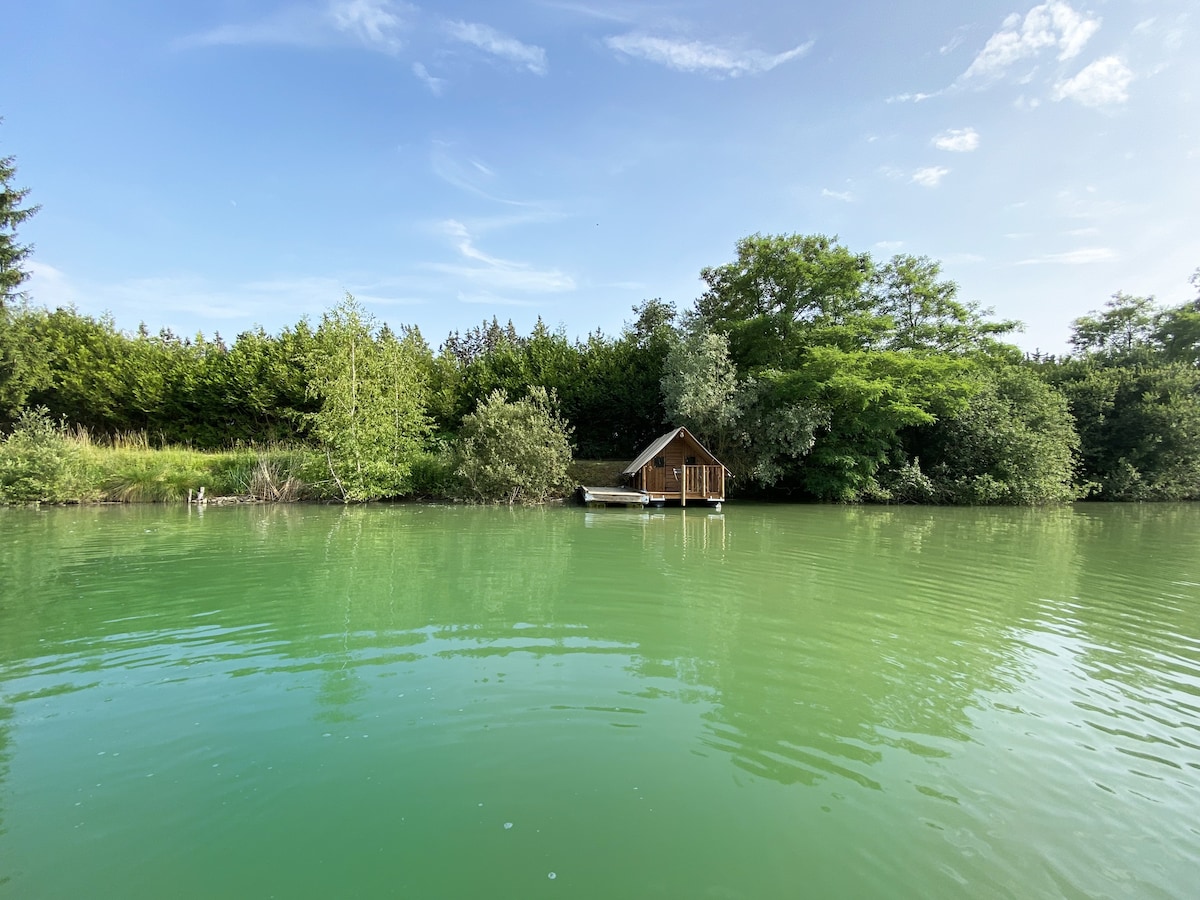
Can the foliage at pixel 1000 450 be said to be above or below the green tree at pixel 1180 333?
below

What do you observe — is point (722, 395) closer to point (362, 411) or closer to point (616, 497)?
point (616, 497)

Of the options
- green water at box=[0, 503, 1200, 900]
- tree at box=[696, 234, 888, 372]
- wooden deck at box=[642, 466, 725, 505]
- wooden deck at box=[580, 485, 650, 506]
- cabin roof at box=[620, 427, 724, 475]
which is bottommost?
green water at box=[0, 503, 1200, 900]

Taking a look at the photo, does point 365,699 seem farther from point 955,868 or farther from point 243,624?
point 955,868

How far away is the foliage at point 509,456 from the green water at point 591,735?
12607 mm

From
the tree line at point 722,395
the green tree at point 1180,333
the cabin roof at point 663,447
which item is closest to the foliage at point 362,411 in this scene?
the tree line at point 722,395

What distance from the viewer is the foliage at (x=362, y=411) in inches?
848

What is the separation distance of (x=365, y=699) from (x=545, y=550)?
7.15 m

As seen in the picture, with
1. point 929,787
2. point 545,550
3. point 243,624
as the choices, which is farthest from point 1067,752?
point 545,550

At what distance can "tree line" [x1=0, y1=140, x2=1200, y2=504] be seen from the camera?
22594mm

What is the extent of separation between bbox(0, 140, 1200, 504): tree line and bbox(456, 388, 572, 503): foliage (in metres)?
0.09

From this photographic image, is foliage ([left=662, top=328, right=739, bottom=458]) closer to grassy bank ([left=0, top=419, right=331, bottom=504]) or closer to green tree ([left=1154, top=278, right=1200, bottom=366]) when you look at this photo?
grassy bank ([left=0, top=419, right=331, bottom=504])

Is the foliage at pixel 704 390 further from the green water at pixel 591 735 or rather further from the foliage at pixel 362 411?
the green water at pixel 591 735

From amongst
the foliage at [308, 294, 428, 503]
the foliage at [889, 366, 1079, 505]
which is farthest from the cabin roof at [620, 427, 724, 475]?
the foliage at [889, 366, 1079, 505]

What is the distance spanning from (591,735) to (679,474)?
61.3 ft
